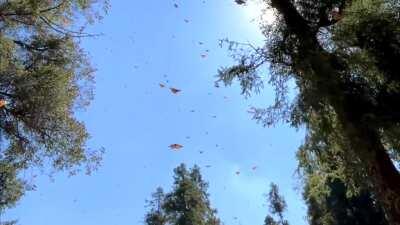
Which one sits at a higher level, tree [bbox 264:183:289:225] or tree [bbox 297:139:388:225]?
tree [bbox 264:183:289:225]

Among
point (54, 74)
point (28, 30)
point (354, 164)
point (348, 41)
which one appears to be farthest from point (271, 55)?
point (28, 30)

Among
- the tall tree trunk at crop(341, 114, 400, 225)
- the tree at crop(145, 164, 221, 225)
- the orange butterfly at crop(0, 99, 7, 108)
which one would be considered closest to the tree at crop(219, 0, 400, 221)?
the tall tree trunk at crop(341, 114, 400, 225)

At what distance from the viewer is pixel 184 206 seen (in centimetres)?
3300

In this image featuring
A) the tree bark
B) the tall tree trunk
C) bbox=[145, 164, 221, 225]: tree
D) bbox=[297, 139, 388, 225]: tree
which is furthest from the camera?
bbox=[145, 164, 221, 225]: tree

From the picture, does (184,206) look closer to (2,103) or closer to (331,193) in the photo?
(331,193)

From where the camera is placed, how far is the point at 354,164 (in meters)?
12.4

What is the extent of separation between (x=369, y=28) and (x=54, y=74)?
28.7 ft

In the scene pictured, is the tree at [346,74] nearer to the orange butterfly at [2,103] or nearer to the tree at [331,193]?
the tree at [331,193]

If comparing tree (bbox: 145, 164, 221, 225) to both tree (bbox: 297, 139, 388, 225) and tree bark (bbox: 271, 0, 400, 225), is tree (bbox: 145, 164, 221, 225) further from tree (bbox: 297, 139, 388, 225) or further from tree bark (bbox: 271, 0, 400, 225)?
tree bark (bbox: 271, 0, 400, 225)

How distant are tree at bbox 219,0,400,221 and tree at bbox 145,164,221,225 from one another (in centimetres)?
2068

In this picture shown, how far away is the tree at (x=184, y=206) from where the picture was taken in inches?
1281

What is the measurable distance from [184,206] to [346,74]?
76.0ft

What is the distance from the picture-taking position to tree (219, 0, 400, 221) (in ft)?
33.3

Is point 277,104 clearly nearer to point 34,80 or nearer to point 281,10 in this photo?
point 281,10
